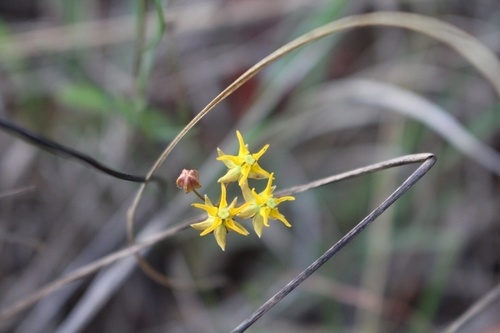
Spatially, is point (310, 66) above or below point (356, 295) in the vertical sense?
above

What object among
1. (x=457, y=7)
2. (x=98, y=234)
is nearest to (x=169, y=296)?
(x=98, y=234)

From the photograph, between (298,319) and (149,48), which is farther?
(298,319)

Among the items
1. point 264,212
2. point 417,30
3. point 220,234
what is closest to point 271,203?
point 264,212

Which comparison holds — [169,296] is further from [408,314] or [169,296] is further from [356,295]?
[408,314]

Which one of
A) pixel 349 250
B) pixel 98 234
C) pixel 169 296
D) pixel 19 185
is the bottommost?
pixel 349 250

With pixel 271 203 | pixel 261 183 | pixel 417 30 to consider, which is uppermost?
pixel 261 183

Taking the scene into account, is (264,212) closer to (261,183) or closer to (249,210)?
(249,210)
